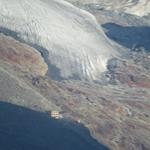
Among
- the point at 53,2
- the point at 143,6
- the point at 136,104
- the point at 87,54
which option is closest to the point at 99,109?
the point at 136,104

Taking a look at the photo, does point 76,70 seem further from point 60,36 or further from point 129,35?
point 129,35

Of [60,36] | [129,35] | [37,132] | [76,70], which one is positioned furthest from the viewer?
[129,35]

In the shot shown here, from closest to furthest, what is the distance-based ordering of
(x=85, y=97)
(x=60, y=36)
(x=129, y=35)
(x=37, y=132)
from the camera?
(x=37, y=132) → (x=85, y=97) → (x=60, y=36) → (x=129, y=35)

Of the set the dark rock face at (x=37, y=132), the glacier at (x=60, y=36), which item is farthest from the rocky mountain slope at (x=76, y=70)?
the dark rock face at (x=37, y=132)

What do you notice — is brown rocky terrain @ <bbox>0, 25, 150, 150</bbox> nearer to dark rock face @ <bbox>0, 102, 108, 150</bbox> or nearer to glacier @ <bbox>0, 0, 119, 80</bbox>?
dark rock face @ <bbox>0, 102, 108, 150</bbox>

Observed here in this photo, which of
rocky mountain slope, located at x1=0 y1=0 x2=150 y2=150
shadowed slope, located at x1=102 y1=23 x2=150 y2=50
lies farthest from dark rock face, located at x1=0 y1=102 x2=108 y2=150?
shadowed slope, located at x1=102 y1=23 x2=150 y2=50

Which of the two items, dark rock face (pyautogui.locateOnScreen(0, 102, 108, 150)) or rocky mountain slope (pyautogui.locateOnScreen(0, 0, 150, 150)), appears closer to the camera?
dark rock face (pyautogui.locateOnScreen(0, 102, 108, 150))

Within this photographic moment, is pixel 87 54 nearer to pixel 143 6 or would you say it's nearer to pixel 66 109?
pixel 66 109

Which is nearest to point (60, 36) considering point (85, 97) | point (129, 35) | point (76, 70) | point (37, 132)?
point (76, 70)
